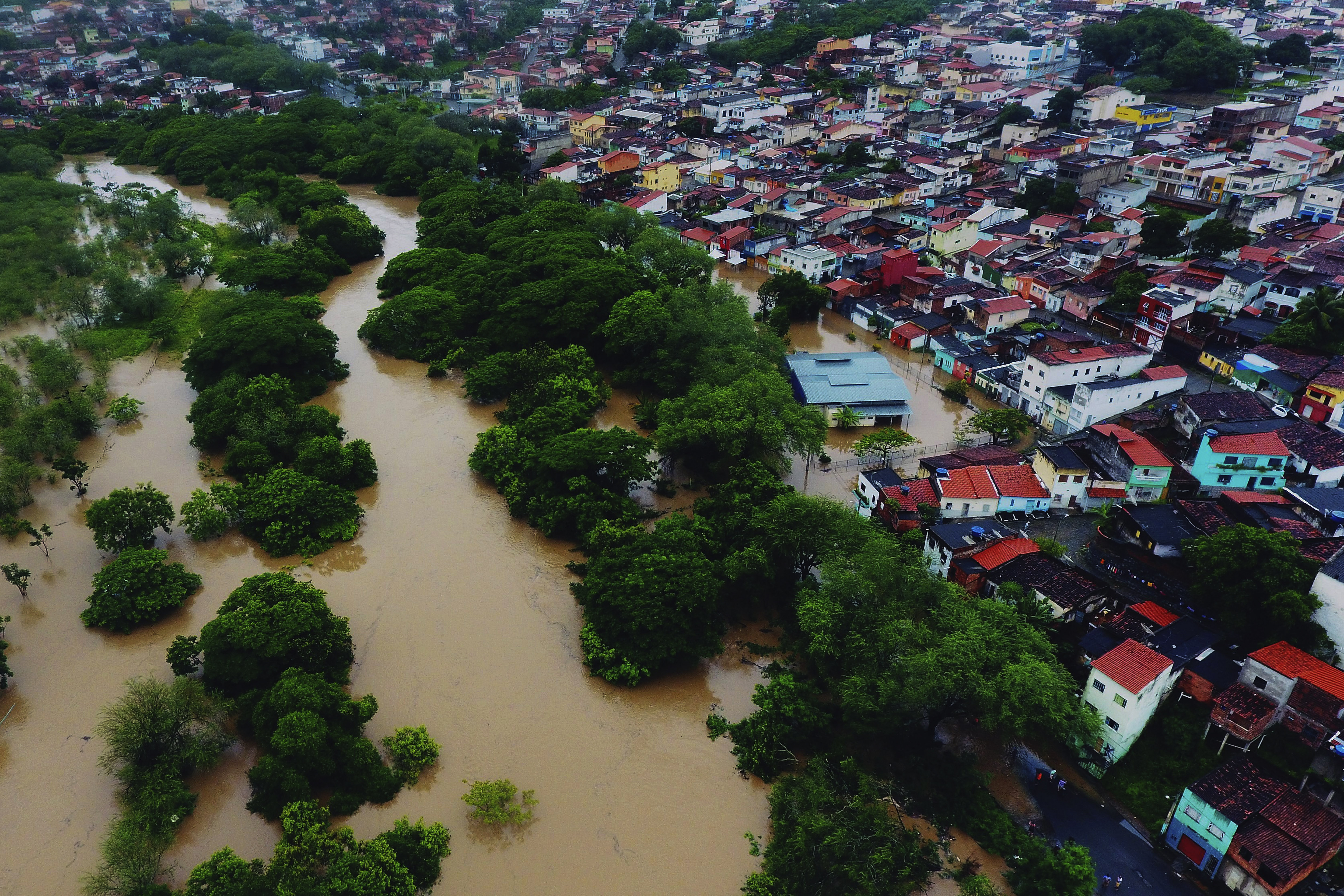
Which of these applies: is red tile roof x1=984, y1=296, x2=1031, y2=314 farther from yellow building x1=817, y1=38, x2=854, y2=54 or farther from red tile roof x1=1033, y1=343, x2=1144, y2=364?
yellow building x1=817, y1=38, x2=854, y2=54

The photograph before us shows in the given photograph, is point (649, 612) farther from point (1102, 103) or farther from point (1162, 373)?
point (1102, 103)

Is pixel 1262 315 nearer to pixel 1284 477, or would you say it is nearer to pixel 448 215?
pixel 1284 477

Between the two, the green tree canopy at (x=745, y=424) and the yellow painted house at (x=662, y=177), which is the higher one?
the green tree canopy at (x=745, y=424)

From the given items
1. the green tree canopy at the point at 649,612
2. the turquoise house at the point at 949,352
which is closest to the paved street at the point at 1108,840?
the green tree canopy at the point at 649,612

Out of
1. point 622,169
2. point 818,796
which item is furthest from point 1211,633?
point 622,169

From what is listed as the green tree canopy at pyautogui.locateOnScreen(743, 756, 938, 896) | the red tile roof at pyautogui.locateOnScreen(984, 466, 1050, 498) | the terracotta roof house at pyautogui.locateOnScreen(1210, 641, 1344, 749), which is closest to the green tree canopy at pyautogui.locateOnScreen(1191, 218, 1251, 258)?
the red tile roof at pyautogui.locateOnScreen(984, 466, 1050, 498)

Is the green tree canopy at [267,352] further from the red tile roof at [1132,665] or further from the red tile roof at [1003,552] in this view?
the red tile roof at [1132,665]

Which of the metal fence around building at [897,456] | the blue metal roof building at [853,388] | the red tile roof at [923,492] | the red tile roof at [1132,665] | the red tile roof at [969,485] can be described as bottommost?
the metal fence around building at [897,456]
